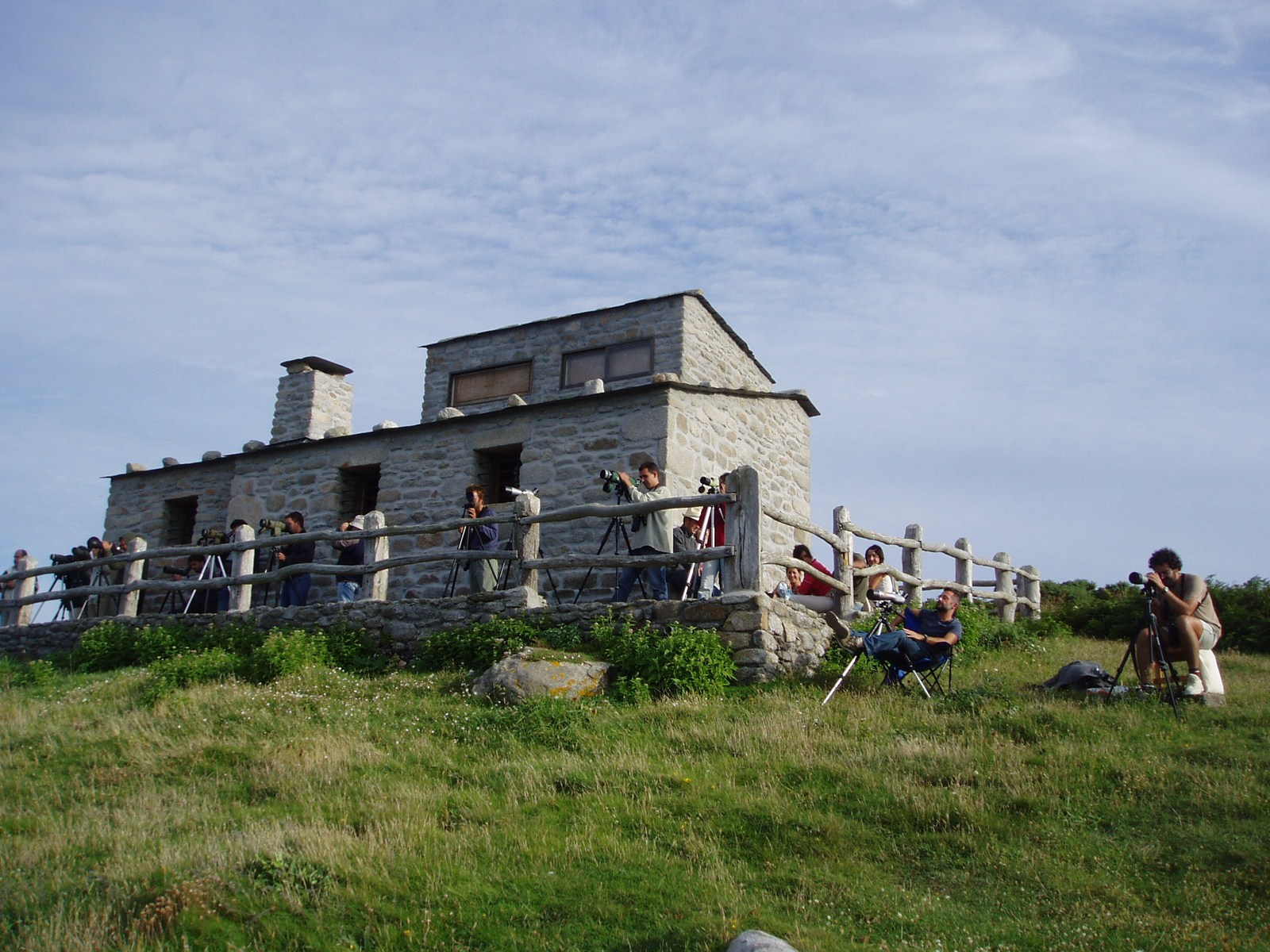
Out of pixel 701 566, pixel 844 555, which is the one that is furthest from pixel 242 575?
pixel 844 555

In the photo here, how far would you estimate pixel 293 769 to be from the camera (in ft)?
27.4

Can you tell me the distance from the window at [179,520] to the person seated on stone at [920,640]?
12.8 metres

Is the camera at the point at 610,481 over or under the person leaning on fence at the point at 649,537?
over

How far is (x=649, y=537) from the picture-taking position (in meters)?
11.6

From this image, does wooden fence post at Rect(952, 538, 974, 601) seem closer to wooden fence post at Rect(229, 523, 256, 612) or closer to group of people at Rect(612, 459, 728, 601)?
group of people at Rect(612, 459, 728, 601)

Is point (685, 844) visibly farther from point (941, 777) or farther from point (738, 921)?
point (941, 777)

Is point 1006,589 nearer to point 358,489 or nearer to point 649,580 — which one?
point 649,580

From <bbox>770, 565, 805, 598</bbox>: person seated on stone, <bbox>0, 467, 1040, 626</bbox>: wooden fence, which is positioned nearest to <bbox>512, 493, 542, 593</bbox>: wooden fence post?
<bbox>0, 467, 1040, 626</bbox>: wooden fence

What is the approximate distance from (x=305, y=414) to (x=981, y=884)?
15218 mm

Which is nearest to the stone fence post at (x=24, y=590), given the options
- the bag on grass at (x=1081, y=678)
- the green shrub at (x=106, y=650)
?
the green shrub at (x=106, y=650)

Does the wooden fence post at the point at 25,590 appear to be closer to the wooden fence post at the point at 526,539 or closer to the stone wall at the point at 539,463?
the stone wall at the point at 539,463

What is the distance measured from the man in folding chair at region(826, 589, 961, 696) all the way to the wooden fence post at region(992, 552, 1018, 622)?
6.15 meters

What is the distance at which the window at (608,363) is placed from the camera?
1747 centimetres

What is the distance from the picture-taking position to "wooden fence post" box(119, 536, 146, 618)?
15164mm
